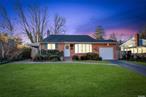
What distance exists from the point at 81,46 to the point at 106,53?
4.26 meters

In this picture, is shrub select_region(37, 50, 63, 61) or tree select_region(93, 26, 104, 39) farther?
tree select_region(93, 26, 104, 39)

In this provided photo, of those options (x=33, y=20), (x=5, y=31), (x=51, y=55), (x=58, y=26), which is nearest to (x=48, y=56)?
(x=51, y=55)

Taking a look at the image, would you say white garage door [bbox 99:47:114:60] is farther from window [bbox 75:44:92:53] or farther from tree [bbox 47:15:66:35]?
tree [bbox 47:15:66:35]

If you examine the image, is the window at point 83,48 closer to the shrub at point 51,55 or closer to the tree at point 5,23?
the shrub at point 51,55

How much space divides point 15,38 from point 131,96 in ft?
95.1

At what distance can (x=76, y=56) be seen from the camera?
101 ft

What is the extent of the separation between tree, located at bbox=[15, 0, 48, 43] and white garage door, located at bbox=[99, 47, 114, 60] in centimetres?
1716

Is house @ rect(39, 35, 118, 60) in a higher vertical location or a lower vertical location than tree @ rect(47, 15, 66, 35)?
lower

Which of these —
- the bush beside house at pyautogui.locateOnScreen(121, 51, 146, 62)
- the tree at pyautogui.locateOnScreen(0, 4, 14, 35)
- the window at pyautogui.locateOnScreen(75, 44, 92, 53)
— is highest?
the tree at pyautogui.locateOnScreen(0, 4, 14, 35)

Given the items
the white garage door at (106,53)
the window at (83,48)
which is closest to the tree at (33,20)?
the window at (83,48)

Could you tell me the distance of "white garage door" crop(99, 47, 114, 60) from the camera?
32.8m

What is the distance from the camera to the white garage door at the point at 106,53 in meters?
32.8

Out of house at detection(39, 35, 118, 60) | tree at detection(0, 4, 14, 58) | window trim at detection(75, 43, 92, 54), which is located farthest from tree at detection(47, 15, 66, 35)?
window trim at detection(75, 43, 92, 54)

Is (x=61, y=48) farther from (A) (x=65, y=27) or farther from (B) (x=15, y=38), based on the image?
(A) (x=65, y=27)
